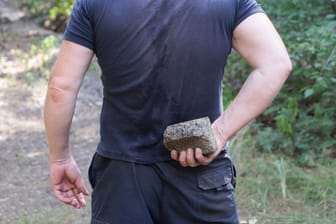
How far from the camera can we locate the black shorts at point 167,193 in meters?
2.38

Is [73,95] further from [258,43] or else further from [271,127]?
[271,127]

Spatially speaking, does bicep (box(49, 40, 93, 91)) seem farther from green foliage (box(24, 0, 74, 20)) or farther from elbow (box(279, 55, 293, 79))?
green foliage (box(24, 0, 74, 20))

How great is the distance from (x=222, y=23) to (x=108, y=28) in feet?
A: 1.27

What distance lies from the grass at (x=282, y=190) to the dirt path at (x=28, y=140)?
1.19 metres

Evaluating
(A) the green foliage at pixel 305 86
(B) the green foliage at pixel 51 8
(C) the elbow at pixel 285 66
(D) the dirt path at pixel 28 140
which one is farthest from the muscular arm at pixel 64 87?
(B) the green foliage at pixel 51 8

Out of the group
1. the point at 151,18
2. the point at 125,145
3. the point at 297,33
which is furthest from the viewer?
the point at 297,33

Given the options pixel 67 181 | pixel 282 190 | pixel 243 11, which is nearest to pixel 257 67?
pixel 243 11

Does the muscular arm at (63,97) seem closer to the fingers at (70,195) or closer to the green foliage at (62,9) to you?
the fingers at (70,195)

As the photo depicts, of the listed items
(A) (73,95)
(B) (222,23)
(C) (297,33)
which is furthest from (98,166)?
(C) (297,33)

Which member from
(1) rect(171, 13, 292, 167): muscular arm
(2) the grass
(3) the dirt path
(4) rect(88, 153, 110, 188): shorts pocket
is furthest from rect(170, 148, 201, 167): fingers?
(3) the dirt path

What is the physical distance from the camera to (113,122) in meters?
2.41

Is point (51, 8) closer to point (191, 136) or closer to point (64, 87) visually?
point (64, 87)

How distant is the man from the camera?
2.22 metres

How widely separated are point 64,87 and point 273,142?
356cm
